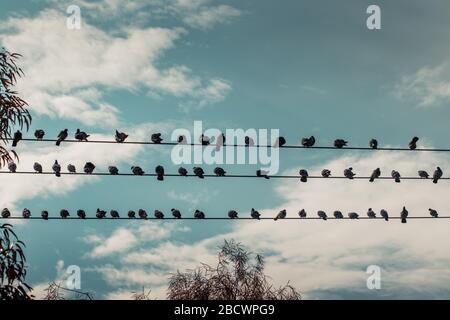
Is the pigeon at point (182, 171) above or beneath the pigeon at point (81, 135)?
beneath

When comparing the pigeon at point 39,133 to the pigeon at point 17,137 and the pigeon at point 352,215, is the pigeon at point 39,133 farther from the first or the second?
the pigeon at point 352,215

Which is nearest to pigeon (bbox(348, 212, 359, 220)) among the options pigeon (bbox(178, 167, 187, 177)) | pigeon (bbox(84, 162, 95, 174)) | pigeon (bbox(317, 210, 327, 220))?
pigeon (bbox(317, 210, 327, 220))

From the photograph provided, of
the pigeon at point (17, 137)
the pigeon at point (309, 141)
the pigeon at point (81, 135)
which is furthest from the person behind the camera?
the pigeon at point (309, 141)

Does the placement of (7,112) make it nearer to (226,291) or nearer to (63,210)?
(63,210)

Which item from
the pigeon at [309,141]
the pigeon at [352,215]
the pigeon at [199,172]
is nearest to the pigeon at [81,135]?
the pigeon at [199,172]

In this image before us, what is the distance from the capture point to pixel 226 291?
20.2 m

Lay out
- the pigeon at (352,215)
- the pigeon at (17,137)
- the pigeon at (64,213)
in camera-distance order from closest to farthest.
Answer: the pigeon at (17,137) → the pigeon at (64,213) → the pigeon at (352,215)

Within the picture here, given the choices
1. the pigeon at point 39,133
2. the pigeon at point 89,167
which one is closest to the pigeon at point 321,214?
the pigeon at point 89,167

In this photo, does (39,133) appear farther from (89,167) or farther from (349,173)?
(349,173)

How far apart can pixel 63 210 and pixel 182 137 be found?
482 centimetres

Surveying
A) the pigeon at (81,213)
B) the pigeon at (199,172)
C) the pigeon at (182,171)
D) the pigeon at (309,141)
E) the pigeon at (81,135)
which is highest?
the pigeon at (309,141)

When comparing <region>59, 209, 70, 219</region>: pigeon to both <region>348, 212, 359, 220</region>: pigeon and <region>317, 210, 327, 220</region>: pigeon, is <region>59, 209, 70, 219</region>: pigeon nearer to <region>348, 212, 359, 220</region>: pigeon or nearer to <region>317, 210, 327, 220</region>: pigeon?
<region>317, 210, 327, 220</region>: pigeon

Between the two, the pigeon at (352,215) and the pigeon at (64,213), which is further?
Answer: the pigeon at (352,215)
